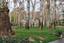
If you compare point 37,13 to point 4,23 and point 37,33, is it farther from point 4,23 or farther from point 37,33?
point 4,23

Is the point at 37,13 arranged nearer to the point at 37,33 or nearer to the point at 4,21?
the point at 37,33

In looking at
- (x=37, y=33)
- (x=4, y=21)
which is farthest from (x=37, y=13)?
(x=4, y=21)

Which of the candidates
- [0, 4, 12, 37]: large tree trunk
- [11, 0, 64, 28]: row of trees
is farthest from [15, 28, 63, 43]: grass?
[0, 4, 12, 37]: large tree trunk

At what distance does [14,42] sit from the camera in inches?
159

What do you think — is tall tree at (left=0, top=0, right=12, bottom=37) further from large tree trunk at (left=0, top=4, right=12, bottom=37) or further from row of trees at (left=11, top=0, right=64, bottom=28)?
row of trees at (left=11, top=0, right=64, bottom=28)

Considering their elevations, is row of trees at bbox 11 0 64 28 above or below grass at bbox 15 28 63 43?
above

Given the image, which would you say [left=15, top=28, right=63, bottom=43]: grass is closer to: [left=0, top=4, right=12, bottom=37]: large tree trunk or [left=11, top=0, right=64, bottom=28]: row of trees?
[left=11, top=0, right=64, bottom=28]: row of trees

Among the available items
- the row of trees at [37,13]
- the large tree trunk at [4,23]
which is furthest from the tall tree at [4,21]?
the row of trees at [37,13]

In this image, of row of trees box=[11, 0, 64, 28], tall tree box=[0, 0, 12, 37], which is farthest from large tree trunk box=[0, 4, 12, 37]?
row of trees box=[11, 0, 64, 28]

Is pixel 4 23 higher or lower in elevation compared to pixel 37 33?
higher

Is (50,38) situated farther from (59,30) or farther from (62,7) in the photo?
(62,7)

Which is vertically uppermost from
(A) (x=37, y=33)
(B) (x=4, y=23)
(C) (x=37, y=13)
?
(C) (x=37, y=13)

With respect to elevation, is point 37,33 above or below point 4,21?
below

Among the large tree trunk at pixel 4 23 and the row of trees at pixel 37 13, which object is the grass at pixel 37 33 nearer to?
the row of trees at pixel 37 13
